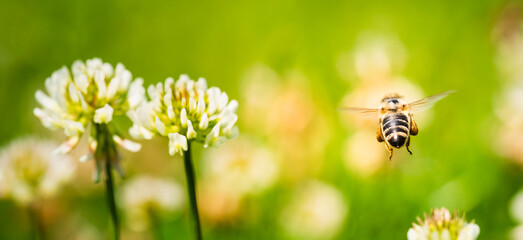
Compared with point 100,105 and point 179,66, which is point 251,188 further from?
point 179,66

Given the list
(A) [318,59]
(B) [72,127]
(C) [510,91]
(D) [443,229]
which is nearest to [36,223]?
(B) [72,127]

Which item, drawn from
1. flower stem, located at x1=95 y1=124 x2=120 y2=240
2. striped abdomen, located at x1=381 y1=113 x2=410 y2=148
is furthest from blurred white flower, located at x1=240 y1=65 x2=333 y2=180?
flower stem, located at x1=95 y1=124 x2=120 y2=240

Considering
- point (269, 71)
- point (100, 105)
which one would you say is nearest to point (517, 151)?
point (269, 71)

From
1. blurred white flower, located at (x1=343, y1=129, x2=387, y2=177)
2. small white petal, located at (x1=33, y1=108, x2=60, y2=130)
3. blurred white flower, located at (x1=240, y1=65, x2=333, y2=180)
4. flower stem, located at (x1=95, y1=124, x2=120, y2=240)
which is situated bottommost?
flower stem, located at (x1=95, y1=124, x2=120, y2=240)

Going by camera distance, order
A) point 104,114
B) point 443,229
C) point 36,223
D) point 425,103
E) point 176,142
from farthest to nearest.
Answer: point 36,223 < point 425,103 < point 104,114 < point 176,142 < point 443,229

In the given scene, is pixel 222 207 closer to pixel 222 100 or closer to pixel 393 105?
pixel 393 105

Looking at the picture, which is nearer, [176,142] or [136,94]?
[176,142]

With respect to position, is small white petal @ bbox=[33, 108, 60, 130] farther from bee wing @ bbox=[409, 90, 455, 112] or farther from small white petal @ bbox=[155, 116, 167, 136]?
bee wing @ bbox=[409, 90, 455, 112]
